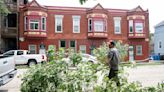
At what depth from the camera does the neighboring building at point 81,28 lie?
3812cm

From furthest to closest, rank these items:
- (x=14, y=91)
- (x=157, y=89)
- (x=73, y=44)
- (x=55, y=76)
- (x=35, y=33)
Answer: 1. (x=73, y=44)
2. (x=35, y=33)
3. (x=14, y=91)
4. (x=55, y=76)
5. (x=157, y=89)

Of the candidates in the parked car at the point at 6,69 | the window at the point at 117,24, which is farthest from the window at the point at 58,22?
the parked car at the point at 6,69

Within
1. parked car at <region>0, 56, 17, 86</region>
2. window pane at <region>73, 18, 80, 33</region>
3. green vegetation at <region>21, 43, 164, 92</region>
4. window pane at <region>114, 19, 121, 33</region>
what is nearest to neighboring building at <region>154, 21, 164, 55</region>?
window pane at <region>114, 19, 121, 33</region>

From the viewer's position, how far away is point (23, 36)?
3831cm

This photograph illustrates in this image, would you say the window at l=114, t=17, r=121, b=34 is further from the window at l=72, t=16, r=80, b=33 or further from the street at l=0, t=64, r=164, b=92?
the street at l=0, t=64, r=164, b=92

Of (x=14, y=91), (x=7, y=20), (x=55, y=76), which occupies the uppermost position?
(x=7, y=20)

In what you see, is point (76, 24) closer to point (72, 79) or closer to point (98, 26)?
point (98, 26)

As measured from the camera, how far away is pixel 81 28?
40406mm

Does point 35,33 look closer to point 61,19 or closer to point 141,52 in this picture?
point 61,19

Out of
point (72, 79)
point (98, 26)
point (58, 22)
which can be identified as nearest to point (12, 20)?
point (58, 22)

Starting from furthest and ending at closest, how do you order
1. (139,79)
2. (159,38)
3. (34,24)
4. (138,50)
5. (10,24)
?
(159,38), (138,50), (10,24), (34,24), (139,79)

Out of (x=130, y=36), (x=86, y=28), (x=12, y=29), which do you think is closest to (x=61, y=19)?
(x=86, y=28)

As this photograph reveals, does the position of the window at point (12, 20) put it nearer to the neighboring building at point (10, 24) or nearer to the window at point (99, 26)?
the neighboring building at point (10, 24)

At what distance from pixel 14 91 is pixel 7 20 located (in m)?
28.3
